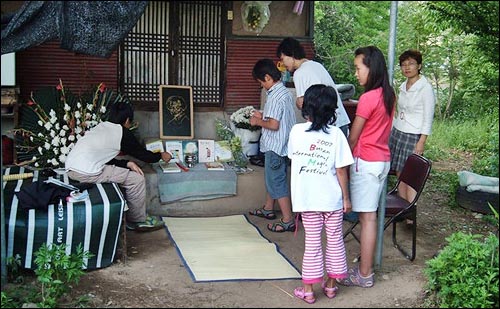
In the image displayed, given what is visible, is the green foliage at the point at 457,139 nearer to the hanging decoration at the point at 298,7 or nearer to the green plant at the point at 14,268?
the hanging decoration at the point at 298,7

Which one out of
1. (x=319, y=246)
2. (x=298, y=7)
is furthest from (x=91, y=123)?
(x=319, y=246)

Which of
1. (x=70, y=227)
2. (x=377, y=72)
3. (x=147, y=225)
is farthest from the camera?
(x=147, y=225)

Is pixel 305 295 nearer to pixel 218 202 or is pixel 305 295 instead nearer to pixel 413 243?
pixel 413 243

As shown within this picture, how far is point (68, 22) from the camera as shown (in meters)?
4.98

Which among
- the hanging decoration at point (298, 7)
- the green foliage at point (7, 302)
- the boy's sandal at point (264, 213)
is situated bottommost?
the green foliage at point (7, 302)

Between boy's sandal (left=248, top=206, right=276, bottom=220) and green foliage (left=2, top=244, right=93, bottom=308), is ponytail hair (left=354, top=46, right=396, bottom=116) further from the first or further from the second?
green foliage (left=2, top=244, right=93, bottom=308)

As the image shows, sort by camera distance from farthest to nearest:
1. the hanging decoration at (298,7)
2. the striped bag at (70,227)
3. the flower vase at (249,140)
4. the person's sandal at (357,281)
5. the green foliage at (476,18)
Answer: the hanging decoration at (298,7) < the flower vase at (249,140) < the green foliage at (476,18) < the person's sandal at (357,281) < the striped bag at (70,227)

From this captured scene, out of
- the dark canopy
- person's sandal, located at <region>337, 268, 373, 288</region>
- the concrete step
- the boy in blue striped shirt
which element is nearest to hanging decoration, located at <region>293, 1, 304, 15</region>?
the boy in blue striped shirt

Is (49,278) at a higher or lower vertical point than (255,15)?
lower

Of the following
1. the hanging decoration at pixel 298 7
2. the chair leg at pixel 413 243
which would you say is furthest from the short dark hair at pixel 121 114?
the hanging decoration at pixel 298 7

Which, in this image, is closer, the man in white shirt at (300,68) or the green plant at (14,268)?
the green plant at (14,268)

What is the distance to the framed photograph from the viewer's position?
8.04m

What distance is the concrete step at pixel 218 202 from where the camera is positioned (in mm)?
7164

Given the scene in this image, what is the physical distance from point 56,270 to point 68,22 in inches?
75.2
